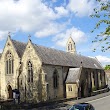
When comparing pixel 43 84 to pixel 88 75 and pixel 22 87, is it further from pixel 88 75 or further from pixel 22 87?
pixel 88 75

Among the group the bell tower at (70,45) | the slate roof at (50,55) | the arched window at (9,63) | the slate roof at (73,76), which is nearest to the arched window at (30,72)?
the slate roof at (50,55)

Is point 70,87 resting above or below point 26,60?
below

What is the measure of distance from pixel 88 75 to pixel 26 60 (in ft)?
62.7

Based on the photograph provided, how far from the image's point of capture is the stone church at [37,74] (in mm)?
40469

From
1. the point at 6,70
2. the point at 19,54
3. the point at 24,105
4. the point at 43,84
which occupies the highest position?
the point at 19,54

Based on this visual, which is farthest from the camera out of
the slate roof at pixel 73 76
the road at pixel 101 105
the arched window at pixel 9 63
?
the slate roof at pixel 73 76

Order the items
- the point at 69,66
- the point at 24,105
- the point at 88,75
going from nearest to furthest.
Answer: the point at 24,105 → the point at 69,66 → the point at 88,75

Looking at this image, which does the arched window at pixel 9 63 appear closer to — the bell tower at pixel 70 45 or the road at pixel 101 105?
the road at pixel 101 105

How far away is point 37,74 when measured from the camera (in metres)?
40.7

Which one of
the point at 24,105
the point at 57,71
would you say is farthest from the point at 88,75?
the point at 24,105

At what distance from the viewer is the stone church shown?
40.5 meters

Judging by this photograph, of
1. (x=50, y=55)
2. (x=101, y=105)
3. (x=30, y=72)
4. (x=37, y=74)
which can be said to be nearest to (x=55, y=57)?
(x=50, y=55)

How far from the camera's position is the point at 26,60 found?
42.2m

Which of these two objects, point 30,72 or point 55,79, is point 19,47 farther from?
point 55,79
